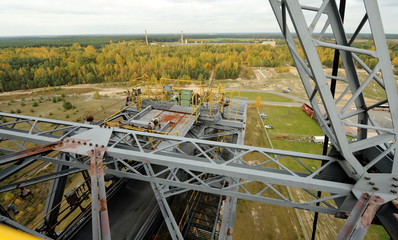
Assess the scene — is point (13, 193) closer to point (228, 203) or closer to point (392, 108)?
point (228, 203)

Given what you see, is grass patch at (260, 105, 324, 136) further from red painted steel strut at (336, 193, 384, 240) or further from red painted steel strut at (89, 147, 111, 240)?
red painted steel strut at (89, 147, 111, 240)

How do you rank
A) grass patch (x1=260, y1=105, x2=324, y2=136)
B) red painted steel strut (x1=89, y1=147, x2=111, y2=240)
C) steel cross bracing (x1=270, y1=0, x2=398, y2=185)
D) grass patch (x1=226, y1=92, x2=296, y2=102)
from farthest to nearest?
grass patch (x1=226, y1=92, x2=296, y2=102), grass patch (x1=260, y1=105, x2=324, y2=136), red painted steel strut (x1=89, y1=147, x2=111, y2=240), steel cross bracing (x1=270, y1=0, x2=398, y2=185)

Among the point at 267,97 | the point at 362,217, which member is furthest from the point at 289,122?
the point at 362,217

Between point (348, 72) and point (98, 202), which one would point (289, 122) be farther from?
point (98, 202)

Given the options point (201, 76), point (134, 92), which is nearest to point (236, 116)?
point (134, 92)

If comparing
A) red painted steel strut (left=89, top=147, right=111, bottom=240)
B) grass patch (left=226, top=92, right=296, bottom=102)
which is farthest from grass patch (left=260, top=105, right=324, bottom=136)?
red painted steel strut (left=89, top=147, right=111, bottom=240)
